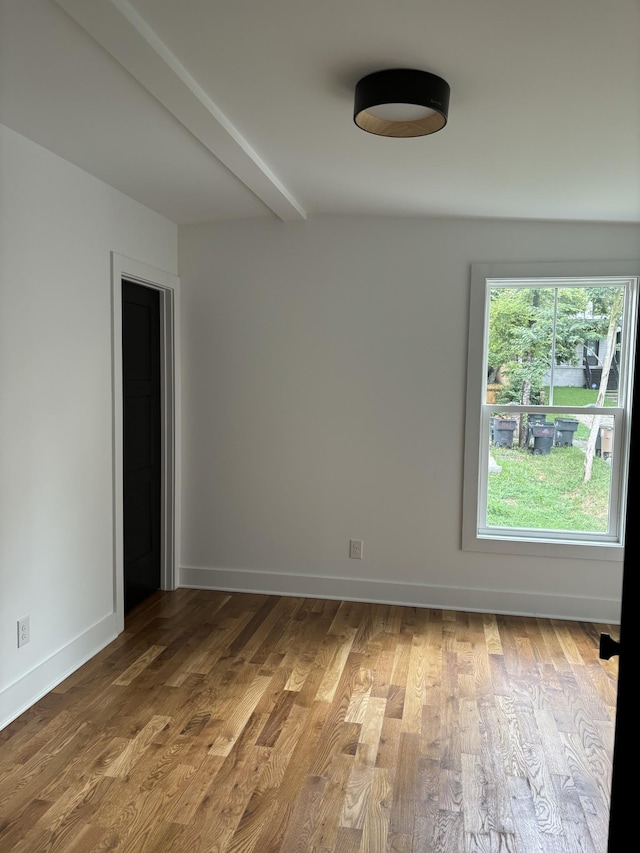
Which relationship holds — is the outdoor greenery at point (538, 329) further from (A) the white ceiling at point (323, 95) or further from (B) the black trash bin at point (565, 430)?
(A) the white ceiling at point (323, 95)

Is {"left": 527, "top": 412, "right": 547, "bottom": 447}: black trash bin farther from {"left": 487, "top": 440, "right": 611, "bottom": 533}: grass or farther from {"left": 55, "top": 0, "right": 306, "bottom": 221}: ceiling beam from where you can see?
{"left": 55, "top": 0, "right": 306, "bottom": 221}: ceiling beam

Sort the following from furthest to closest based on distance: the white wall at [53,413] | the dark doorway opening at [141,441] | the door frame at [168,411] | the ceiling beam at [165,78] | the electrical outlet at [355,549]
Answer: the electrical outlet at [355,549] → the door frame at [168,411] → the dark doorway opening at [141,441] → the white wall at [53,413] → the ceiling beam at [165,78]

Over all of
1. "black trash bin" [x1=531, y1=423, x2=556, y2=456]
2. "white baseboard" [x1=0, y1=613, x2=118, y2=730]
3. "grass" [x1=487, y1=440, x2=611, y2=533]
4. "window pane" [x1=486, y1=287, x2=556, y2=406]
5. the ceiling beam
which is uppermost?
the ceiling beam

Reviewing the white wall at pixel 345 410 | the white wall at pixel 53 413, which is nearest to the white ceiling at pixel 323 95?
the white wall at pixel 53 413

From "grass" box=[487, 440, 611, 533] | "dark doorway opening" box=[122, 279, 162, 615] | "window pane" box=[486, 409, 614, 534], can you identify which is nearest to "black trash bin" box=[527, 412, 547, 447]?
"window pane" box=[486, 409, 614, 534]

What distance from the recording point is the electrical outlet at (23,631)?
289cm

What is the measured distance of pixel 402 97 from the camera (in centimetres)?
212

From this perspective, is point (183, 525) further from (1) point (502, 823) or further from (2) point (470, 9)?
(2) point (470, 9)

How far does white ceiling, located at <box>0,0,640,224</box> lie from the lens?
183 cm

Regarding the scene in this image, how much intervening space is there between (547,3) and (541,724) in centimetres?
269

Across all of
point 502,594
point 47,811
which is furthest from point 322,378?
point 47,811

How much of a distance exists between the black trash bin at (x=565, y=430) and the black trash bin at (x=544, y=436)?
30 millimetres

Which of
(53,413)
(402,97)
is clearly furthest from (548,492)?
(53,413)

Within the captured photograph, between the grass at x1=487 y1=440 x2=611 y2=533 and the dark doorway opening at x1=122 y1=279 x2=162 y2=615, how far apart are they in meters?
2.21
